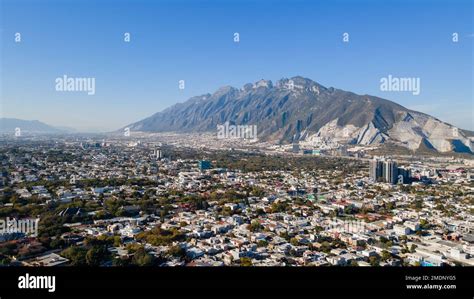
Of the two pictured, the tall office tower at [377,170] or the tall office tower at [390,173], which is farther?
the tall office tower at [377,170]

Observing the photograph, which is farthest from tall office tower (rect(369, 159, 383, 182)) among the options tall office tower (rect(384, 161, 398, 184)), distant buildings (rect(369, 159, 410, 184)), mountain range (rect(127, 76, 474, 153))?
mountain range (rect(127, 76, 474, 153))

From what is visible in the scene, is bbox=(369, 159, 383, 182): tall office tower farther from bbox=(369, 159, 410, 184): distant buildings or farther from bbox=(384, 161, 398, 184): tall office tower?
bbox=(384, 161, 398, 184): tall office tower

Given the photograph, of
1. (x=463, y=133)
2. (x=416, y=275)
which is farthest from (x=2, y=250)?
(x=463, y=133)

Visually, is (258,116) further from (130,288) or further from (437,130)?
(130,288)

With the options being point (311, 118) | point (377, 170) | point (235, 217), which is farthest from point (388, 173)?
point (311, 118)

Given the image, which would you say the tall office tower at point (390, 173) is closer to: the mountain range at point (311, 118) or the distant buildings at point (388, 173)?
the distant buildings at point (388, 173)

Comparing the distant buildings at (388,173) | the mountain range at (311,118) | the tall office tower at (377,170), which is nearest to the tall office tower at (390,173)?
the distant buildings at (388,173)
